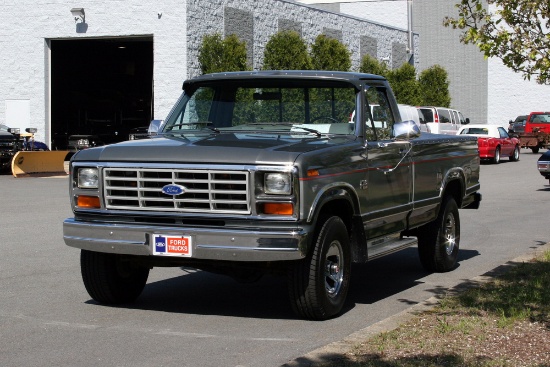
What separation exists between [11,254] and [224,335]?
18.2ft

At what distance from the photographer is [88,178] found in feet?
27.6

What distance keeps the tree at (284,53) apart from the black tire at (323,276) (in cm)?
3008

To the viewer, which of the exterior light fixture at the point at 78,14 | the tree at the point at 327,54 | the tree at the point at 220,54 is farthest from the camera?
the tree at the point at 327,54

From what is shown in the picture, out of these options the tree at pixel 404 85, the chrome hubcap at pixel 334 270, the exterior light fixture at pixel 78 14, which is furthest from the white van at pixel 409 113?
the chrome hubcap at pixel 334 270

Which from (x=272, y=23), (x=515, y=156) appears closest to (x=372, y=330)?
(x=272, y=23)

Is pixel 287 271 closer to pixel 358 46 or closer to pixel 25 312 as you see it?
pixel 25 312

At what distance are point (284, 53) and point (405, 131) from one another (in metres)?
29.1

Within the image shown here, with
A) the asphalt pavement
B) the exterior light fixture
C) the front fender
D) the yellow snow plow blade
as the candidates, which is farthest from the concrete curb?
the exterior light fixture

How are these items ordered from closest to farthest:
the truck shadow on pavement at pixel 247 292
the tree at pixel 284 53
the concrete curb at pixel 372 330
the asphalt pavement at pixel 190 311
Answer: the concrete curb at pixel 372 330 → the asphalt pavement at pixel 190 311 → the truck shadow on pavement at pixel 247 292 → the tree at pixel 284 53

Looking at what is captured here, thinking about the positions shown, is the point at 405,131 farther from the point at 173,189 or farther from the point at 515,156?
the point at 515,156

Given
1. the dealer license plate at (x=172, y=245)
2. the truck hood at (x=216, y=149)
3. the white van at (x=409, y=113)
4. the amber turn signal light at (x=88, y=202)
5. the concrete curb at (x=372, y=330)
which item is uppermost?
the white van at (x=409, y=113)

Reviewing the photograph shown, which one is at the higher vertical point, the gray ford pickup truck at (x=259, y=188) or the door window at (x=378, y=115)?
the door window at (x=378, y=115)

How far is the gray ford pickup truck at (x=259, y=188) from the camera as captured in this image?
25.2 feet

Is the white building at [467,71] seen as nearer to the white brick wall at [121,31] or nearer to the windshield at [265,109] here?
the white brick wall at [121,31]
